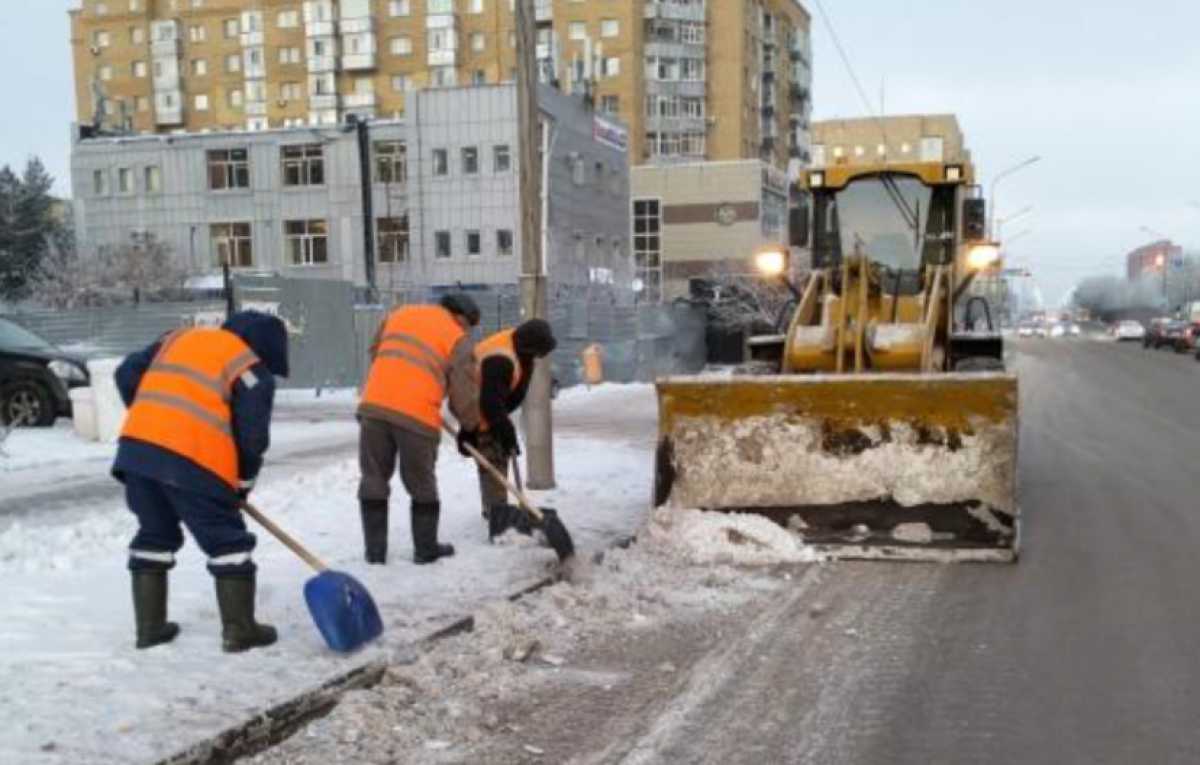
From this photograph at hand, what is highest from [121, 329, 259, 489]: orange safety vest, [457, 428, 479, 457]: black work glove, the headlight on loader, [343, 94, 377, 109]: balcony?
[343, 94, 377, 109]: balcony

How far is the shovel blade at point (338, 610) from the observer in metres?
4.86

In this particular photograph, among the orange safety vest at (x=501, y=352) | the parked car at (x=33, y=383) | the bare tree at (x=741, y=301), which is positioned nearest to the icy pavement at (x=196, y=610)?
the orange safety vest at (x=501, y=352)

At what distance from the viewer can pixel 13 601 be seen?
18.6 ft

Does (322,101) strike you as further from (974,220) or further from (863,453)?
(863,453)

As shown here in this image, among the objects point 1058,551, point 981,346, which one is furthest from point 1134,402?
point 1058,551

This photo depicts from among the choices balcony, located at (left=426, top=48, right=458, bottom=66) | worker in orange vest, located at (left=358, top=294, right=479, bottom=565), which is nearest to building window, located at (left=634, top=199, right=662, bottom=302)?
balcony, located at (left=426, top=48, right=458, bottom=66)

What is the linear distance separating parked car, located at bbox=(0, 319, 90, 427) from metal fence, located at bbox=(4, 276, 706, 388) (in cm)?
358

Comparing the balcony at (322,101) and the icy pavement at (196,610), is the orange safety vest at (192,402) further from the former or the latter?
the balcony at (322,101)

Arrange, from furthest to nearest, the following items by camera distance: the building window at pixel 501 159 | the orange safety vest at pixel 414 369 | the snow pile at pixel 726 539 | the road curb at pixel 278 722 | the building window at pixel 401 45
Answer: the building window at pixel 401 45
the building window at pixel 501 159
the snow pile at pixel 726 539
the orange safety vest at pixel 414 369
the road curb at pixel 278 722

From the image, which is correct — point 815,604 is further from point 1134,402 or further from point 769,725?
point 1134,402

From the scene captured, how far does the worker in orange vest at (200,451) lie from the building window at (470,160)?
36399 millimetres

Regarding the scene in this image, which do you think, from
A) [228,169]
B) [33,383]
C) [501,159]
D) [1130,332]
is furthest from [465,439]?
[1130,332]

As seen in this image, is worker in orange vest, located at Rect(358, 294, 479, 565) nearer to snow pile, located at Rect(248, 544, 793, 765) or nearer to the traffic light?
snow pile, located at Rect(248, 544, 793, 765)

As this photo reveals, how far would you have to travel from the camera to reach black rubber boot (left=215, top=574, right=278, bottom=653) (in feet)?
15.9
